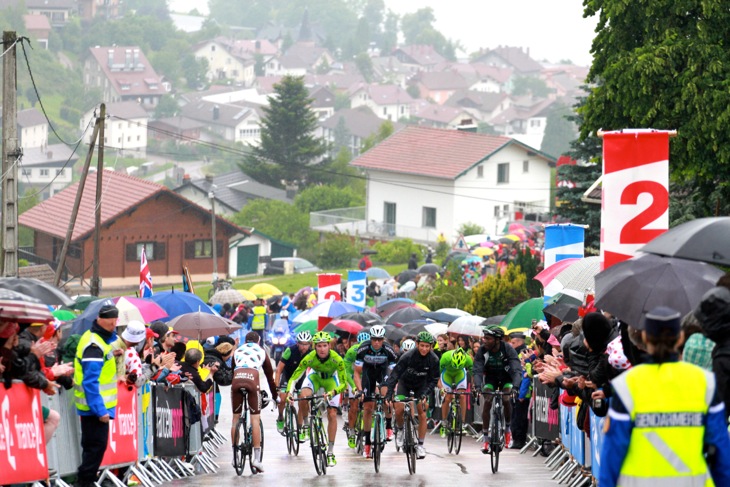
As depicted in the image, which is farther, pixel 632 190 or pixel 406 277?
pixel 406 277

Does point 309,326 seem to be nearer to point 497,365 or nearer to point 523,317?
point 523,317

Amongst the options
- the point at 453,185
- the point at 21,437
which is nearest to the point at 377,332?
the point at 21,437

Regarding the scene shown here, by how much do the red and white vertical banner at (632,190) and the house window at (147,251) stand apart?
71407mm

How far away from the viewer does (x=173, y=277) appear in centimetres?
8469

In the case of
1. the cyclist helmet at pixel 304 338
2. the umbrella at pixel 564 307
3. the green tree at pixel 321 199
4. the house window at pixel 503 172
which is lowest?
the cyclist helmet at pixel 304 338

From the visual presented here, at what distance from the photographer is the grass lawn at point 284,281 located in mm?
73812

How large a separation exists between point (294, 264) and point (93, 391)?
73.6 meters

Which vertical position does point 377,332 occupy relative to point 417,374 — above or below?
above

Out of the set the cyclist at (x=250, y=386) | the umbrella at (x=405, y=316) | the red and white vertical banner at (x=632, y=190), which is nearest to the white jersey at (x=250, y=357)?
the cyclist at (x=250, y=386)

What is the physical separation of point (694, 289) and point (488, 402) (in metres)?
7.20

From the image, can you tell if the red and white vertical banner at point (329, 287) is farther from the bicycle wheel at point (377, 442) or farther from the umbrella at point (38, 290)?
the umbrella at point (38, 290)

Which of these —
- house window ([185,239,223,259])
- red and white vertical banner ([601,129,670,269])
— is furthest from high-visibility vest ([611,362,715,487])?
house window ([185,239,223,259])

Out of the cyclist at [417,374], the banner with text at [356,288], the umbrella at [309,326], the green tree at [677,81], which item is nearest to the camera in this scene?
the cyclist at [417,374]

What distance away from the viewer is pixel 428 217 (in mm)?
94312
